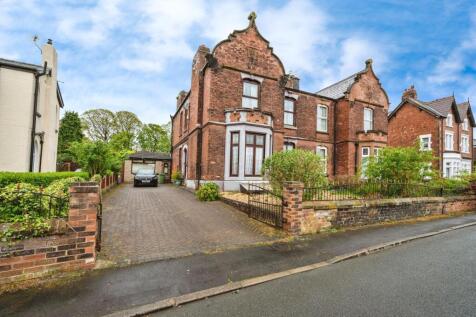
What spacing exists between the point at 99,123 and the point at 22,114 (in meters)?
33.0

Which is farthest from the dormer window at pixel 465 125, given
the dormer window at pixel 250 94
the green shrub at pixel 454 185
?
the dormer window at pixel 250 94

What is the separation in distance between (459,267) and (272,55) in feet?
47.4

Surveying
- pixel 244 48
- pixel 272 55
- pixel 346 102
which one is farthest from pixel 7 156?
pixel 346 102

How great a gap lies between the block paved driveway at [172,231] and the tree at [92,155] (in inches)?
182

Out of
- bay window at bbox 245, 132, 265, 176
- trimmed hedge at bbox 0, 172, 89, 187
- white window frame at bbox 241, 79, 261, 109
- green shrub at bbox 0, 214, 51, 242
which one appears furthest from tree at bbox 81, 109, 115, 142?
green shrub at bbox 0, 214, 51, 242

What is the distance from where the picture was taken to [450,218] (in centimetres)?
990

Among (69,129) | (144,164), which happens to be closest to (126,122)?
(69,129)

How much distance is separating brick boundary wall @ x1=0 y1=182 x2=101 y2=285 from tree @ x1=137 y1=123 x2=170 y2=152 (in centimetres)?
4448

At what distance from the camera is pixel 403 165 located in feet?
34.8

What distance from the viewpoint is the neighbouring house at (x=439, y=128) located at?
23.6m

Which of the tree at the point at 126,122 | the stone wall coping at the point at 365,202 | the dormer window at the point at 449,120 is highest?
the tree at the point at 126,122

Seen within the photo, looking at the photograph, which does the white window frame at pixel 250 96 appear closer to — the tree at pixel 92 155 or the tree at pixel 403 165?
the tree at pixel 403 165

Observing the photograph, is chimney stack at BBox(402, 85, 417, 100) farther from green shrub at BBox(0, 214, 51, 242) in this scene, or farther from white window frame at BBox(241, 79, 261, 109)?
green shrub at BBox(0, 214, 51, 242)

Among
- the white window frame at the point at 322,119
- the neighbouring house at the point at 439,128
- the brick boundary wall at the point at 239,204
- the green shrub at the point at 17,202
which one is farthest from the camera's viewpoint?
the neighbouring house at the point at 439,128
